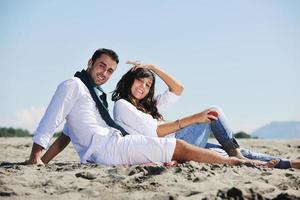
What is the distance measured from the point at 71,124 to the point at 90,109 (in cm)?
26

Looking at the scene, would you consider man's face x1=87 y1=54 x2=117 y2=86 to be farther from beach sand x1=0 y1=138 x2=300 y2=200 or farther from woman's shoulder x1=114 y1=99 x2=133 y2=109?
beach sand x1=0 y1=138 x2=300 y2=200

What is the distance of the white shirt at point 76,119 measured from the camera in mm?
4301

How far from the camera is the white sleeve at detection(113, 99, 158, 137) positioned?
4559 millimetres

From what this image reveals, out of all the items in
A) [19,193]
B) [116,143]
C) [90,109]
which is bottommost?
[19,193]

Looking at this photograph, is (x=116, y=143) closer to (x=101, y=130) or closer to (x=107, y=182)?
(x=101, y=130)

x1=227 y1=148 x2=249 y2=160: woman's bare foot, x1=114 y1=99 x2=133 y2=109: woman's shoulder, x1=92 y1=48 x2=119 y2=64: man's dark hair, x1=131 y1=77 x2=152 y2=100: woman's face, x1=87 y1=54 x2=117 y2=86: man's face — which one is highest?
x1=92 y1=48 x2=119 y2=64: man's dark hair

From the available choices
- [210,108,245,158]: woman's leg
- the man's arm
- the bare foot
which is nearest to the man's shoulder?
the man's arm

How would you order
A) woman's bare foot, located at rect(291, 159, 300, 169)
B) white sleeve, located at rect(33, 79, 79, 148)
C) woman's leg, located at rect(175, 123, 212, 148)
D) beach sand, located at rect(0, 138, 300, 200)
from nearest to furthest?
beach sand, located at rect(0, 138, 300, 200)
white sleeve, located at rect(33, 79, 79, 148)
woman's bare foot, located at rect(291, 159, 300, 169)
woman's leg, located at rect(175, 123, 212, 148)

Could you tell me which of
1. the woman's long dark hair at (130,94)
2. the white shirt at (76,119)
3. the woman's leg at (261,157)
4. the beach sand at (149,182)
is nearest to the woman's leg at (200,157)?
the beach sand at (149,182)

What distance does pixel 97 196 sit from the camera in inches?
123

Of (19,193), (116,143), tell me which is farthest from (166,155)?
(19,193)

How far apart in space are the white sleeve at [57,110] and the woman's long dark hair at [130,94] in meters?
0.69

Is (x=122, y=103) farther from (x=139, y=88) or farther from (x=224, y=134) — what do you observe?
(x=224, y=134)

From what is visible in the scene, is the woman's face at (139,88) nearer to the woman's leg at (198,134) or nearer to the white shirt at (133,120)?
the white shirt at (133,120)
